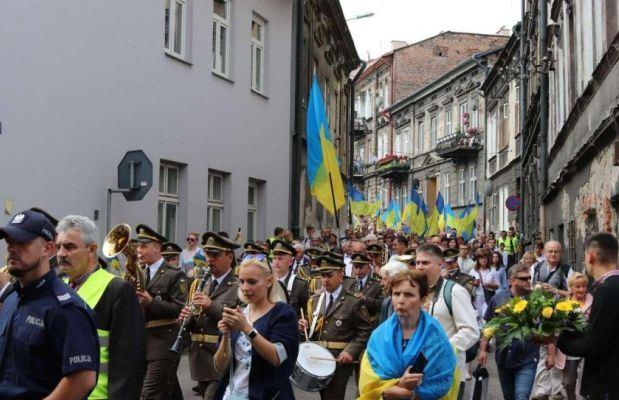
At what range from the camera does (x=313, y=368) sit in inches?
306

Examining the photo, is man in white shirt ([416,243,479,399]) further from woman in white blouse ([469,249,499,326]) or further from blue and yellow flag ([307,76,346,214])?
woman in white blouse ([469,249,499,326])

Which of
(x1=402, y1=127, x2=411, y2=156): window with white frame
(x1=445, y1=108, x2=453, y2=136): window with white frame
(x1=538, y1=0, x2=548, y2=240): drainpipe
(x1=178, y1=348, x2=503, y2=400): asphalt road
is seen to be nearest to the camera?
(x1=178, y1=348, x2=503, y2=400): asphalt road

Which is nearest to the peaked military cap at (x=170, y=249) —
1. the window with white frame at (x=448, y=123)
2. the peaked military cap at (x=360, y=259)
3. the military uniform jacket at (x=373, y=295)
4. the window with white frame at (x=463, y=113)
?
the peaked military cap at (x=360, y=259)

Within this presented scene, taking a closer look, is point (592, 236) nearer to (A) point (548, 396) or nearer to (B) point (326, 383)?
(B) point (326, 383)

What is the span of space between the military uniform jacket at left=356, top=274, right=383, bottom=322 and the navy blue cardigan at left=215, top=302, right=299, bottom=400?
3.54m

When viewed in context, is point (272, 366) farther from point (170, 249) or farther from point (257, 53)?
point (257, 53)

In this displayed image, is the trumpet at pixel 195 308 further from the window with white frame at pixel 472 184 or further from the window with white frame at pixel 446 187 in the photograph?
the window with white frame at pixel 446 187

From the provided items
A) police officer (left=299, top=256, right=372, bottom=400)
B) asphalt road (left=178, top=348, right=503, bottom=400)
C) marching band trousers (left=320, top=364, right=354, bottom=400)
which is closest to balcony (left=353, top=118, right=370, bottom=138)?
asphalt road (left=178, top=348, right=503, bottom=400)

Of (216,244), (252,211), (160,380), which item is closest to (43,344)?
(216,244)

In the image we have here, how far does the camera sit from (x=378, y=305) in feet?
32.5

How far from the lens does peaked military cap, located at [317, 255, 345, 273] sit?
9031 millimetres

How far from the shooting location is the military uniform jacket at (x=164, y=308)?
8273 mm

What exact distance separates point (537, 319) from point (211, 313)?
2.96 metres

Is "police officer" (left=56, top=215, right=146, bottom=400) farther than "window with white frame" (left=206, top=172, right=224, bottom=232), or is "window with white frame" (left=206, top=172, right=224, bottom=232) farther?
"window with white frame" (left=206, top=172, right=224, bottom=232)
